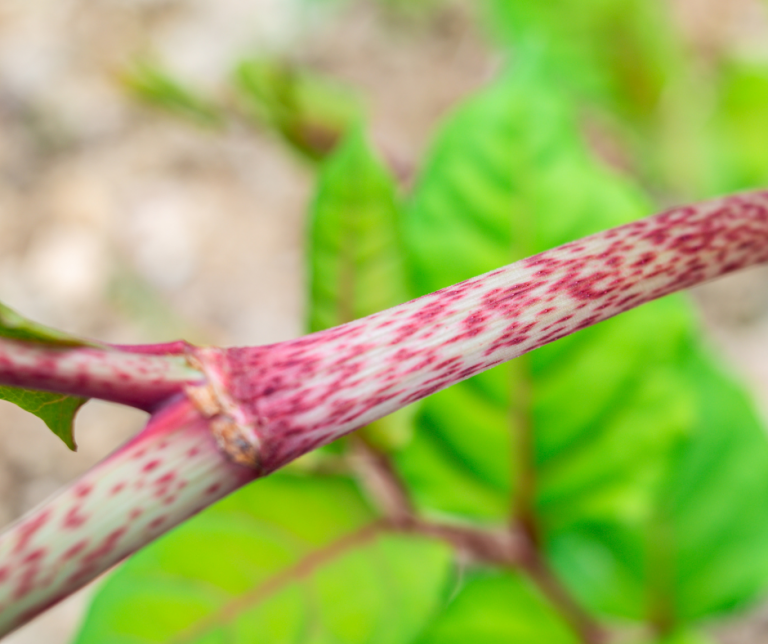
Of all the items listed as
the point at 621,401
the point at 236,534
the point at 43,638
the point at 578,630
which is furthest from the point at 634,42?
the point at 43,638

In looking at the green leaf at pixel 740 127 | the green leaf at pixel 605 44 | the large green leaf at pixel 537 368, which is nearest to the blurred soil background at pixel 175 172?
the green leaf at pixel 740 127

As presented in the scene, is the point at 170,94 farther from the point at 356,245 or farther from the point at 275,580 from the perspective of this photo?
the point at 275,580

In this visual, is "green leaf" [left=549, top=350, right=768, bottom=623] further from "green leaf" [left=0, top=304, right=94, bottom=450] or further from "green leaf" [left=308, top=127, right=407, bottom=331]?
"green leaf" [left=0, top=304, right=94, bottom=450]

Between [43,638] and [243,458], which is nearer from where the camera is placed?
[243,458]

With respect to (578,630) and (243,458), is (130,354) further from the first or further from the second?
(578,630)

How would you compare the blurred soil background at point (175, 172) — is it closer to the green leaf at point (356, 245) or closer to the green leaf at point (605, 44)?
the green leaf at point (605, 44)

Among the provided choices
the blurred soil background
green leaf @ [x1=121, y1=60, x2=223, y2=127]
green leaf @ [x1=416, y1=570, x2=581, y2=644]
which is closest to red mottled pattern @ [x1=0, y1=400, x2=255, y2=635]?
green leaf @ [x1=416, y1=570, x2=581, y2=644]

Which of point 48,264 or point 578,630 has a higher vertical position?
point 48,264
